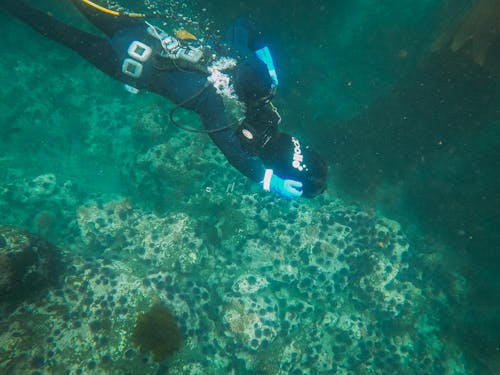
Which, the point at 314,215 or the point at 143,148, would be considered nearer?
the point at 314,215

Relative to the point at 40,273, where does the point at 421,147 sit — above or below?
above

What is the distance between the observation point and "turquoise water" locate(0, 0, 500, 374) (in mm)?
4656

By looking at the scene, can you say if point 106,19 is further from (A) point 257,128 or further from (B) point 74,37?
(A) point 257,128

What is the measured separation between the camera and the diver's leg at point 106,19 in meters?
4.43

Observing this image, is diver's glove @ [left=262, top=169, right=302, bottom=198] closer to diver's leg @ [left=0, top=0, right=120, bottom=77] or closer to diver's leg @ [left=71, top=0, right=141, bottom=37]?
diver's leg @ [left=0, top=0, right=120, bottom=77]

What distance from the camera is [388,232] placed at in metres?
5.56

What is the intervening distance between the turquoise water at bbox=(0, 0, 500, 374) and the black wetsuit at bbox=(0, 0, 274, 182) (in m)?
1.55

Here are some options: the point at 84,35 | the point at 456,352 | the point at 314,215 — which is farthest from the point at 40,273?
the point at 456,352

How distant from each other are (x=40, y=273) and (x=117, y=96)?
509 centimetres

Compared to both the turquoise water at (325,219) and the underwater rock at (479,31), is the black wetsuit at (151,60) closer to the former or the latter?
the turquoise water at (325,219)

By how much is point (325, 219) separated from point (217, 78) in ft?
10.3

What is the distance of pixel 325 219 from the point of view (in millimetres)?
5539

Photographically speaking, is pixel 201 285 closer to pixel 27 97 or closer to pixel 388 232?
pixel 388 232

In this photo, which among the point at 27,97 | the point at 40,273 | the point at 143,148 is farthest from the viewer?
the point at 27,97
